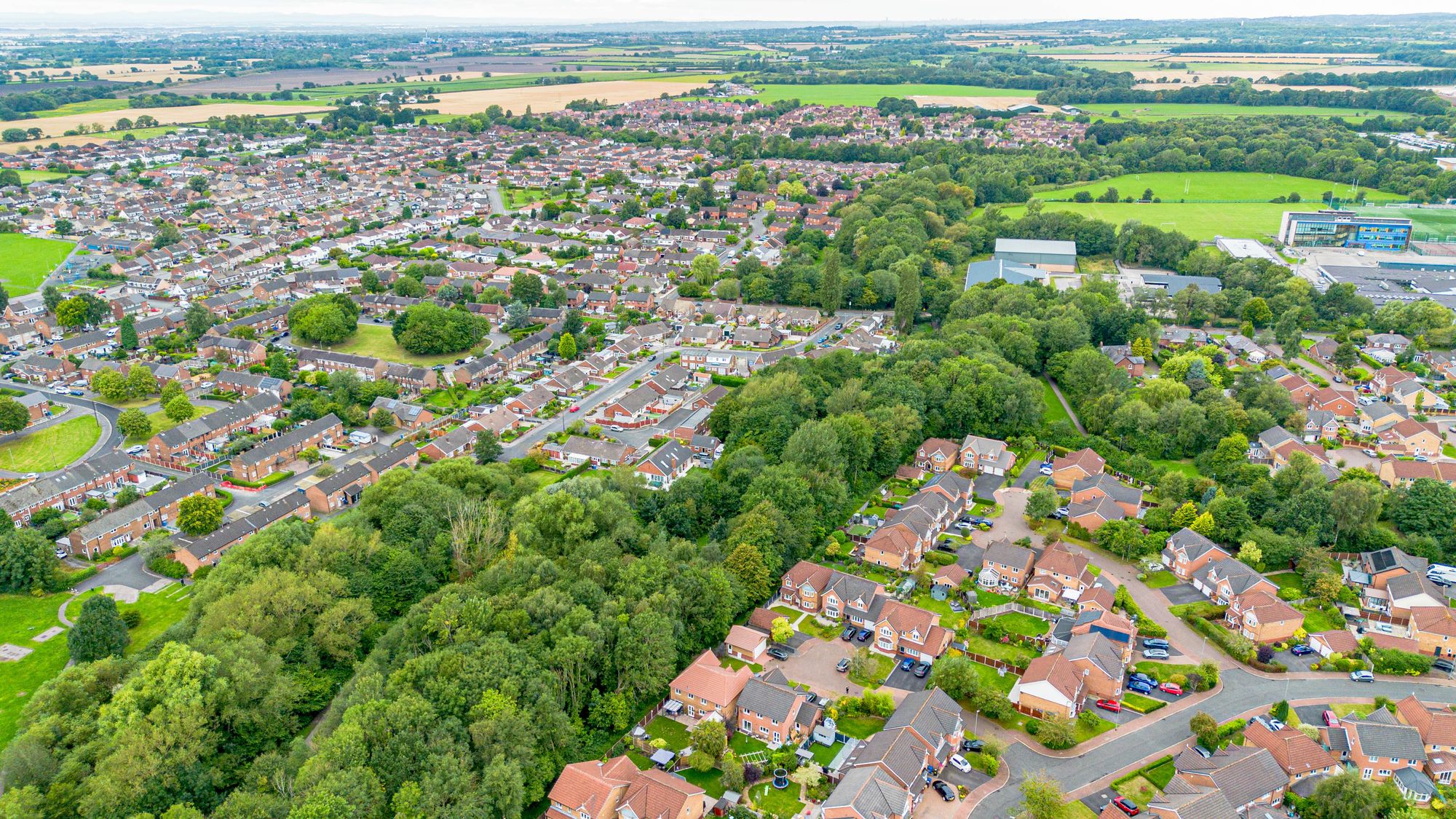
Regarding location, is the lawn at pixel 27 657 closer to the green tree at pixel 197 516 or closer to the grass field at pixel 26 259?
the green tree at pixel 197 516

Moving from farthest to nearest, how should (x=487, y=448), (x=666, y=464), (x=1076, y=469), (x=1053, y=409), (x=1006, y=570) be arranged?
(x=1053, y=409), (x=487, y=448), (x=666, y=464), (x=1076, y=469), (x=1006, y=570)

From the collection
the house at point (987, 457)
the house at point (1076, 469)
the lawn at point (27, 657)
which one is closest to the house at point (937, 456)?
the house at point (987, 457)

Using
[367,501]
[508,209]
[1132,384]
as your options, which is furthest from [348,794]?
[508,209]

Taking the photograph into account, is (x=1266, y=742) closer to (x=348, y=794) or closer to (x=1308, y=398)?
(x=348, y=794)

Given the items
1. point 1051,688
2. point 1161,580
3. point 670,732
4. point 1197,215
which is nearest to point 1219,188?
point 1197,215

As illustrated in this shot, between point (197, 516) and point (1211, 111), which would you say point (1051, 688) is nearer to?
point (197, 516)
